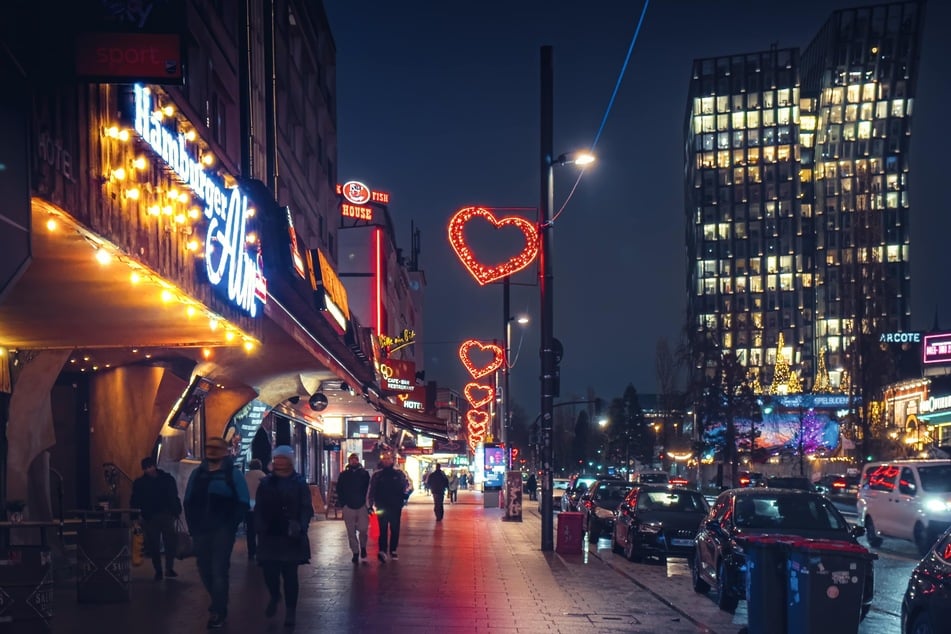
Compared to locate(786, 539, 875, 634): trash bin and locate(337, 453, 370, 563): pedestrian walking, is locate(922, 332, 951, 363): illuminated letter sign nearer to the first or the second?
locate(337, 453, 370, 563): pedestrian walking

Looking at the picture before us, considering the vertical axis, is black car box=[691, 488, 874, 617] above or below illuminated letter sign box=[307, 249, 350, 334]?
below

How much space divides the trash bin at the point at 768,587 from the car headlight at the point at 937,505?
13317 millimetres

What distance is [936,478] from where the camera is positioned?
911 inches

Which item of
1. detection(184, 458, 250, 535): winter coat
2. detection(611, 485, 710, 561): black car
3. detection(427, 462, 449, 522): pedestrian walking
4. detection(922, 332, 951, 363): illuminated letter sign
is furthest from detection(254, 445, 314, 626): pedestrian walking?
detection(922, 332, 951, 363): illuminated letter sign

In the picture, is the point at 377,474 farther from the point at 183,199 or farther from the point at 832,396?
the point at 832,396

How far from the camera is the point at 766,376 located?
15225cm

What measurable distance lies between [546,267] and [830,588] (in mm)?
14414

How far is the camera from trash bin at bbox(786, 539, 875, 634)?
31.1ft

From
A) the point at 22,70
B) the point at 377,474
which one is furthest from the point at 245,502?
the point at 377,474

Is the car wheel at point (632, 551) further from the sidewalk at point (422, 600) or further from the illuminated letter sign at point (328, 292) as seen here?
the illuminated letter sign at point (328, 292)

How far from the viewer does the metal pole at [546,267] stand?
23000mm

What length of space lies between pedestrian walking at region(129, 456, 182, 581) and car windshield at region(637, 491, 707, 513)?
991 cm

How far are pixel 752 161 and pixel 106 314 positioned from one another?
5886 inches

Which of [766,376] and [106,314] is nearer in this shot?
[106,314]
